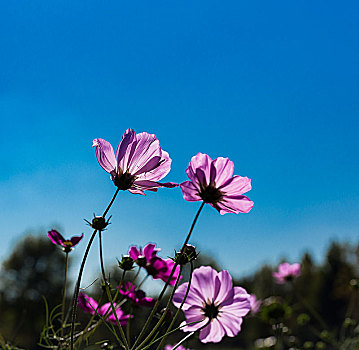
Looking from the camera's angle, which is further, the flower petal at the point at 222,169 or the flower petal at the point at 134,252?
the flower petal at the point at 134,252

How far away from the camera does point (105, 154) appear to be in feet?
2.02

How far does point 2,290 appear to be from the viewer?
1201 centimetres

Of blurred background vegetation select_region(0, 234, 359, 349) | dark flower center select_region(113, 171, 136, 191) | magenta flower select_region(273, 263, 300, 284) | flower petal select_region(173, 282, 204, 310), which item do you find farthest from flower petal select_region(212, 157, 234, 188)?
blurred background vegetation select_region(0, 234, 359, 349)

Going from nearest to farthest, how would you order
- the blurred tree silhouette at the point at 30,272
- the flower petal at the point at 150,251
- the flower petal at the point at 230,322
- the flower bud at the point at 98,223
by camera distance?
the flower bud at the point at 98,223, the flower petal at the point at 230,322, the flower petal at the point at 150,251, the blurred tree silhouette at the point at 30,272

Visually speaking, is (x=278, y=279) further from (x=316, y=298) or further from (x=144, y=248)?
(x=316, y=298)

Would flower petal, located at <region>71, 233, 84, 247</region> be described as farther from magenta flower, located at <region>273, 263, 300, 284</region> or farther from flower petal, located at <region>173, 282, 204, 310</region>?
magenta flower, located at <region>273, 263, 300, 284</region>

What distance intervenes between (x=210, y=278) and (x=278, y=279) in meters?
1.80

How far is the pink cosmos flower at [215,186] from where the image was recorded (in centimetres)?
60

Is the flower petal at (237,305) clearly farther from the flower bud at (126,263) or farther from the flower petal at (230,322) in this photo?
the flower bud at (126,263)

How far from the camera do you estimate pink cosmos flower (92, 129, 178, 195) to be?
61cm

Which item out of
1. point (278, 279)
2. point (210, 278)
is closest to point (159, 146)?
point (210, 278)

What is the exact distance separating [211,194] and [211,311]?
A: 230 mm

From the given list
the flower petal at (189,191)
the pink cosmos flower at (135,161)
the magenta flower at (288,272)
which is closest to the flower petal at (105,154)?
the pink cosmos flower at (135,161)

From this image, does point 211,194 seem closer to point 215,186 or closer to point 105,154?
point 215,186
